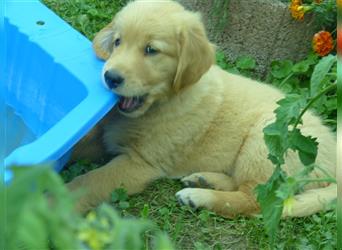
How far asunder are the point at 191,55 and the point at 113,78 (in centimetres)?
39

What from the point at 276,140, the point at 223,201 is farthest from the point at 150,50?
the point at 276,140

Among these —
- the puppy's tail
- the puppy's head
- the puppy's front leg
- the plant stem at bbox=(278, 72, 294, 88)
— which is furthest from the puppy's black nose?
the plant stem at bbox=(278, 72, 294, 88)

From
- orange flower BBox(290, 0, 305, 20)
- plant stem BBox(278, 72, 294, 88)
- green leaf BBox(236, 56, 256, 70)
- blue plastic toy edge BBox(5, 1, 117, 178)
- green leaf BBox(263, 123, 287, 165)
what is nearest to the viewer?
green leaf BBox(263, 123, 287, 165)

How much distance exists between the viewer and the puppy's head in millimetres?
3279

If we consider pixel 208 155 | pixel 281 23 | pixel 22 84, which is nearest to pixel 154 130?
pixel 208 155

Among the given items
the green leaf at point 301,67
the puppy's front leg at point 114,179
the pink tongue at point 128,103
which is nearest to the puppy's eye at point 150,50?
the pink tongue at point 128,103

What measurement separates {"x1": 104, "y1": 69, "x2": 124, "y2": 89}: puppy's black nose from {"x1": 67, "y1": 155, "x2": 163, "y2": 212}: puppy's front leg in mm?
428

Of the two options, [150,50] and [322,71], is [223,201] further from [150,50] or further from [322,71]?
[322,71]

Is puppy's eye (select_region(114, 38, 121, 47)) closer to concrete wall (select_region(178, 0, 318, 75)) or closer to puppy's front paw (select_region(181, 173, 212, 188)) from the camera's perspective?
puppy's front paw (select_region(181, 173, 212, 188))

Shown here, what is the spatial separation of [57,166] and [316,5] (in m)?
1.90

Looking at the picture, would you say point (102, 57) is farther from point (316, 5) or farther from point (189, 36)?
point (316, 5)

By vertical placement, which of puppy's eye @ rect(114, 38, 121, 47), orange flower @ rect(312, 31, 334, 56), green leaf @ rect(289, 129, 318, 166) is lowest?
orange flower @ rect(312, 31, 334, 56)

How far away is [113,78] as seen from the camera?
3246 mm

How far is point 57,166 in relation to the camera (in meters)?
3.23
